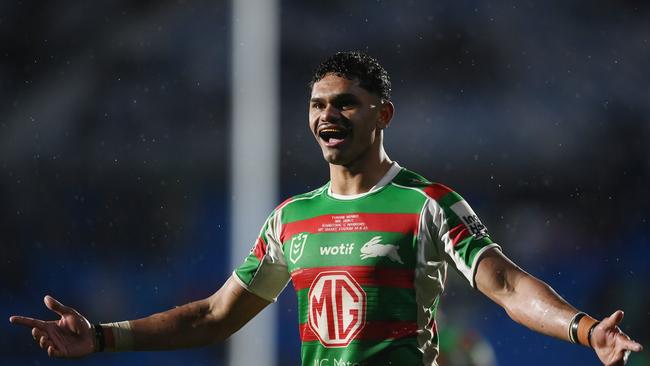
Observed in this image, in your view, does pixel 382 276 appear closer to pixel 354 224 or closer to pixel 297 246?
pixel 354 224

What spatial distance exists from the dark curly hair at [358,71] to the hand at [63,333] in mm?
1329

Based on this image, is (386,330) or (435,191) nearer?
(386,330)

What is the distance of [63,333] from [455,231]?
154 cm

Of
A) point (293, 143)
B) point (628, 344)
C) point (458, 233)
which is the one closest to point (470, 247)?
point (458, 233)

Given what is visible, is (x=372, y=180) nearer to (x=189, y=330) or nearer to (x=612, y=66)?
(x=189, y=330)

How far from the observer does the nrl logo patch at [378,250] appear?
13.2ft

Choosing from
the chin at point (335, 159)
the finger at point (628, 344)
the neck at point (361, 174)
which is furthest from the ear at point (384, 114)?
the finger at point (628, 344)

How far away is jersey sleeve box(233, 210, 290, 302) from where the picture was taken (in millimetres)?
4465

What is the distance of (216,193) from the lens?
1027 cm

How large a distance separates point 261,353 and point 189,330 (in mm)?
5467

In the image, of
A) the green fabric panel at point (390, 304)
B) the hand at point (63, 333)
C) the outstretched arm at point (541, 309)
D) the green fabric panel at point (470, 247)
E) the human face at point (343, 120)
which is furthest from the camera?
the human face at point (343, 120)

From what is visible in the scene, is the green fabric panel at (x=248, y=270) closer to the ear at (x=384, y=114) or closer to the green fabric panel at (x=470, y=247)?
the ear at (x=384, y=114)

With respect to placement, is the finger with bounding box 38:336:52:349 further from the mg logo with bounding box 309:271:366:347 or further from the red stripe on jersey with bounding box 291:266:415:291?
the red stripe on jersey with bounding box 291:266:415:291

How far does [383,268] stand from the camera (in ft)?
13.2
